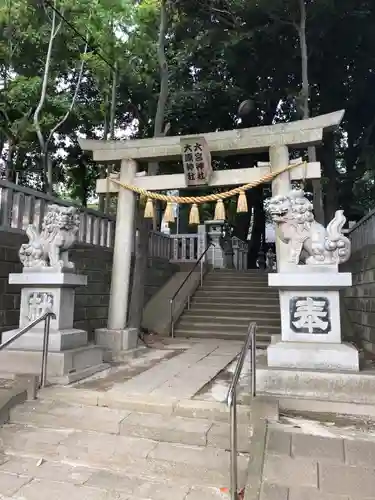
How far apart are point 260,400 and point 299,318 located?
1.31 m

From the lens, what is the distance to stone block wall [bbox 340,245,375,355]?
6701 mm

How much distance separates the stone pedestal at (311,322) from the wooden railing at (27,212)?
4494mm

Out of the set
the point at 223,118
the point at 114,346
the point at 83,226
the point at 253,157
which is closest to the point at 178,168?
the point at 223,118

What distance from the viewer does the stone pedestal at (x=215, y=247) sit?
14.5 m

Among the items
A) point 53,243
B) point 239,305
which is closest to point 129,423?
point 53,243

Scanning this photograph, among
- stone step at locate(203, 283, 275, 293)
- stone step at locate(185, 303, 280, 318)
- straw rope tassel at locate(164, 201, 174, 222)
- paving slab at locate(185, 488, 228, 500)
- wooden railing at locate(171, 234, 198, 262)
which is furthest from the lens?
wooden railing at locate(171, 234, 198, 262)

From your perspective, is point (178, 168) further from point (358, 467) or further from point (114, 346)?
point (358, 467)

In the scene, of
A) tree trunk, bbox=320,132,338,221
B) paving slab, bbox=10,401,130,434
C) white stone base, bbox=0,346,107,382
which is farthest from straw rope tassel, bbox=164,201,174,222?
tree trunk, bbox=320,132,338,221

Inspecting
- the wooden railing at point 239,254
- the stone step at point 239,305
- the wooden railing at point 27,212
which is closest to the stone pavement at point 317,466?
the wooden railing at point 27,212

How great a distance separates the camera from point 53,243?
215 inches

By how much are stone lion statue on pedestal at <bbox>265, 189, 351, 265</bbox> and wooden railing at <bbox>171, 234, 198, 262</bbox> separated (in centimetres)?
873

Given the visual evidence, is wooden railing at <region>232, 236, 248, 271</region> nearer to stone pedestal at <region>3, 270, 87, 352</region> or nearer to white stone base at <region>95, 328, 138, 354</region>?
white stone base at <region>95, 328, 138, 354</region>

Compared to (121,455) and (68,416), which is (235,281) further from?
(121,455)

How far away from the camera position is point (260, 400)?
3.95 m
